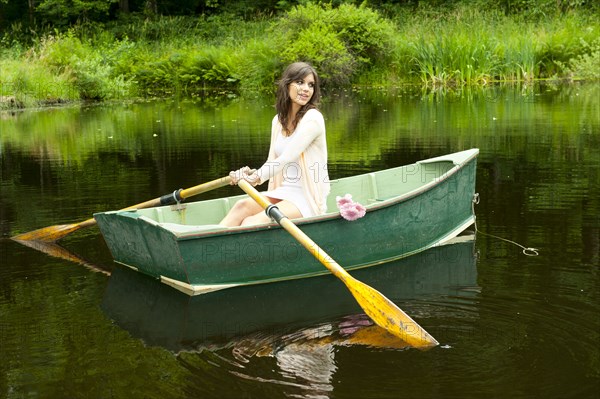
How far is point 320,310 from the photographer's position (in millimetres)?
5168

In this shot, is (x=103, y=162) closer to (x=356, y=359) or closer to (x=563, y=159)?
(x=563, y=159)

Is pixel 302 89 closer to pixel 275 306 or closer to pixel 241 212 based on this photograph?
pixel 241 212

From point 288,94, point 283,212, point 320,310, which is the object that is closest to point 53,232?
point 283,212

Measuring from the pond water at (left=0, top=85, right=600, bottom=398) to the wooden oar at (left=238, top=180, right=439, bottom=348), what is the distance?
0.21ft

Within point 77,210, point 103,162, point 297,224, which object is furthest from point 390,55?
point 297,224

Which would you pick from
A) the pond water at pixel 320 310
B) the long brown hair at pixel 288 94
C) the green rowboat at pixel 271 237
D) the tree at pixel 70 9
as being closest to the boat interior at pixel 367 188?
the green rowboat at pixel 271 237

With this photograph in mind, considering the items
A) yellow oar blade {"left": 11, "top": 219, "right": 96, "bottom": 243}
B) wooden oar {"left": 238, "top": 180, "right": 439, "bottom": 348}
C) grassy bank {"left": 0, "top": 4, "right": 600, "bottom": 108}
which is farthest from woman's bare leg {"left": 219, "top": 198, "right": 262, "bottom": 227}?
grassy bank {"left": 0, "top": 4, "right": 600, "bottom": 108}

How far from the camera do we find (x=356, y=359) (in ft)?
14.0

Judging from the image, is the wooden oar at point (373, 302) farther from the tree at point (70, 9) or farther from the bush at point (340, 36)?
the tree at point (70, 9)

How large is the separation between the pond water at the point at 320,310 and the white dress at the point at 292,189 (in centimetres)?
47

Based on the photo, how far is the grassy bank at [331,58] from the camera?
19.9 meters

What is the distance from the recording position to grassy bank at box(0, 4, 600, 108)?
65.2 feet

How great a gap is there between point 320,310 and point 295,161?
1.09 meters

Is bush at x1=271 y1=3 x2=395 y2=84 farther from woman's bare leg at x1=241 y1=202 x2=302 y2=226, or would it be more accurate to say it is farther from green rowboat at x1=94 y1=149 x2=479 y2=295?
woman's bare leg at x1=241 y1=202 x2=302 y2=226
